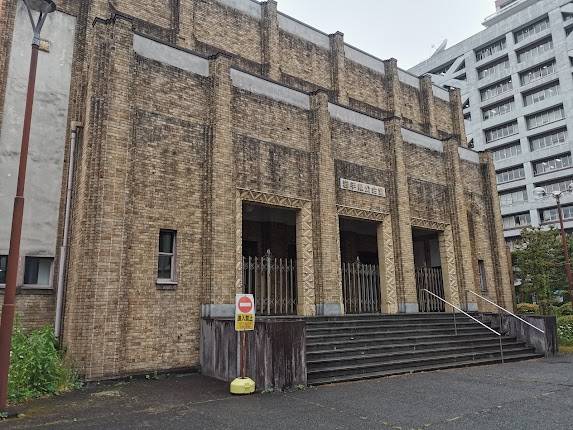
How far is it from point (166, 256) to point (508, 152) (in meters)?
53.1

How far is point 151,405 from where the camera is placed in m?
7.60

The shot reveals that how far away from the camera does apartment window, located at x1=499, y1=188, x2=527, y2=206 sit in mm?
52475

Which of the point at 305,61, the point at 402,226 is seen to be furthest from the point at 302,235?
the point at 305,61

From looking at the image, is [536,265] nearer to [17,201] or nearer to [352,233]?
[352,233]

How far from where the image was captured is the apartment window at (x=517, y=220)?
5184cm

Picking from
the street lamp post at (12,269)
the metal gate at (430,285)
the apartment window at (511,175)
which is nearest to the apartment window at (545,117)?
the apartment window at (511,175)

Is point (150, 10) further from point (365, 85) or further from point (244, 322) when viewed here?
point (244, 322)

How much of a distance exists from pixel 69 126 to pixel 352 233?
1182 centimetres

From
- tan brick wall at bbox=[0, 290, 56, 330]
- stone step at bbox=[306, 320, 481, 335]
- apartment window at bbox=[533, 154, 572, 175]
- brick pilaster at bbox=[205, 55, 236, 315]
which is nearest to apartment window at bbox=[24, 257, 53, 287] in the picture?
tan brick wall at bbox=[0, 290, 56, 330]

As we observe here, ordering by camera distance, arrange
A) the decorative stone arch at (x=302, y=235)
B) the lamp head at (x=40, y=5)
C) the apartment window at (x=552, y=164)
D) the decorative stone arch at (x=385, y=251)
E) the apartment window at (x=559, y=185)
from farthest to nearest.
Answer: the apartment window at (x=552, y=164)
the apartment window at (x=559, y=185)
the decorative stone arch at (x=385, y=251)
the decorative stone arch at (x=302, y=235)
the lamp head at (x=40, y=5)

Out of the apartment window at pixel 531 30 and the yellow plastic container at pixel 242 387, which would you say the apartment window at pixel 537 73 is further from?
the yellow plastic container at pixel 242 387

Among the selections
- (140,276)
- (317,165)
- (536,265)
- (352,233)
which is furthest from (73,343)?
(536,265)

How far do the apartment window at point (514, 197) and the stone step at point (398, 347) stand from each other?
43.3 metres

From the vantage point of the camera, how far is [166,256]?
11.4 meters
